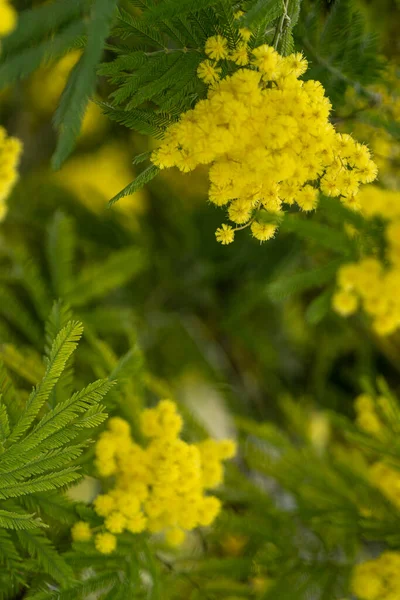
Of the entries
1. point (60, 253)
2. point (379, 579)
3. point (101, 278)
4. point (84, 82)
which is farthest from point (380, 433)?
point (84, 82)

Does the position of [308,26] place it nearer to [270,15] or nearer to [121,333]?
[270,15]

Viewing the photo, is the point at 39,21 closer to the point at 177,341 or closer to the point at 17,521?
the point at 17,521

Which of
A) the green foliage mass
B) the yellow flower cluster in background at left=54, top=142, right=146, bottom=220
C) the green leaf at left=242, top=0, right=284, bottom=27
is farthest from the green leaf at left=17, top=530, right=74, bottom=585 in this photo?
the yellow flower cluster in background at left=54, top=142, right=146, bottom=220

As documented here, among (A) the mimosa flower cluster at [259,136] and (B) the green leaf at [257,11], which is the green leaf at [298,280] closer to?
(A) the mimosa flower cluster at [259,136]

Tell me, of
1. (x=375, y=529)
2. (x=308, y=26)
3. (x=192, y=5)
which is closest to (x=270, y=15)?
(x=192, y=5)

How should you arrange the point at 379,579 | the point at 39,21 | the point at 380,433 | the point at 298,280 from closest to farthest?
the point at 39,21, the point at 298,280, the point at 379,579, the point at 380,433

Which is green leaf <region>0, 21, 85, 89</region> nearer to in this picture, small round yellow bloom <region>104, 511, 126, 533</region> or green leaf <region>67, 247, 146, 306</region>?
small round yellow bloom <region>104, 511, 126, 533</region>

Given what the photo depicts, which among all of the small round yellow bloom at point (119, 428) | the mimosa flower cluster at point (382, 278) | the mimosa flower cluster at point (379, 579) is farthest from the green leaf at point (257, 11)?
the mimosa flower cluster at point (379, 579)
